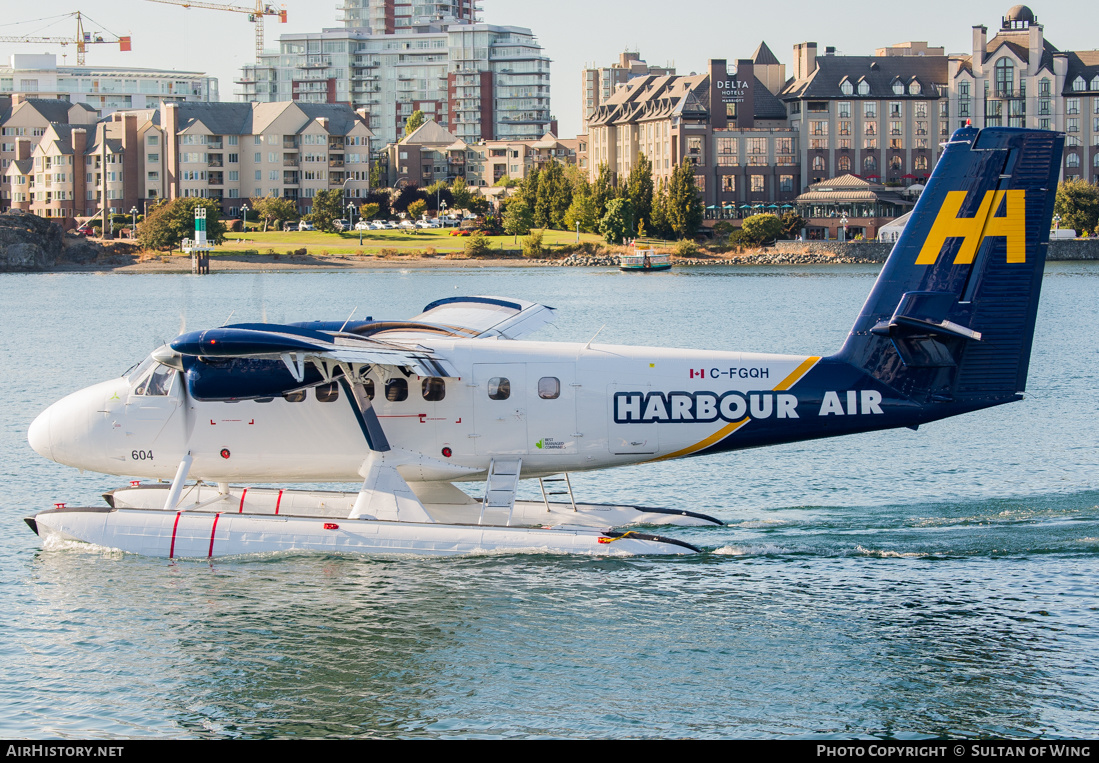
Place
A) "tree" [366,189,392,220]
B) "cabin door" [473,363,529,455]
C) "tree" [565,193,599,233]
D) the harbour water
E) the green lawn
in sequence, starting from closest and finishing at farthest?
the harbour water → "cabin door" [473,363,529,455] → the green lawn → "tree" [565,193,599,233] → "tree" [366,189,392,220]

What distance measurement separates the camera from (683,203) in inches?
5861

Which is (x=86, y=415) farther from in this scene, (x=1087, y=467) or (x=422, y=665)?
(x=1087, y=467)

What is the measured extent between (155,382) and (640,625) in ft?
32.2

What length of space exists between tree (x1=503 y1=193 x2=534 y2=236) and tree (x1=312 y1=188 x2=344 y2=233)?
23375 mm

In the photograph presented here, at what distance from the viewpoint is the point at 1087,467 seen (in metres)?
29.8

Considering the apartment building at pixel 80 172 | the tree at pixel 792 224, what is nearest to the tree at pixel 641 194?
the tree at pixel 792 224

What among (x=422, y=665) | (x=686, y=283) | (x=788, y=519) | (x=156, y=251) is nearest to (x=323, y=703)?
(x=422, y=665)

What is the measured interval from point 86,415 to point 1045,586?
16737mm

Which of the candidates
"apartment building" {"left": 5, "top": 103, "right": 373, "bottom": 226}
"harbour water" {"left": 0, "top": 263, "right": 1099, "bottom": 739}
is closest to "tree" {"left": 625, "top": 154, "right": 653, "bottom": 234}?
"apartment building" {"left": 5, "top": 103, "right": 373, "bottom": 226}

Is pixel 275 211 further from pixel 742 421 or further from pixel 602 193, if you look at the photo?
pixel 742 421

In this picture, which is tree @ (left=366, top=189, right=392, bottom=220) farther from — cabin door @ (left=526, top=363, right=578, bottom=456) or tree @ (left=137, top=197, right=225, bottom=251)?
cabin door @ (left=526, top=363, right=578, bottom=456)

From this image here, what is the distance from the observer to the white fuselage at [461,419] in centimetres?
2086

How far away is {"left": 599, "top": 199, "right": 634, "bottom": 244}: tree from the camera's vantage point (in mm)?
152625

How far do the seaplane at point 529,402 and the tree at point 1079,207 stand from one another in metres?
135
